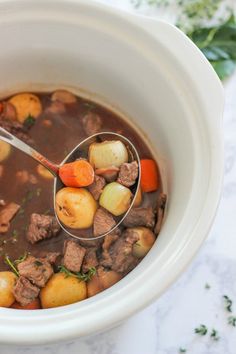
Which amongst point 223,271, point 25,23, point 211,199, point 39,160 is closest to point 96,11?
point 25,23

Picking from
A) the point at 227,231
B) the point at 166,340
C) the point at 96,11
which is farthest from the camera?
the point at 227,231

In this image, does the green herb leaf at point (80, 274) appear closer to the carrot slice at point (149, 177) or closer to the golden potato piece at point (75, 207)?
the golden potato piece at point (75, 207)

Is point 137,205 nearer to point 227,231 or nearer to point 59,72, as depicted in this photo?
point 227,231

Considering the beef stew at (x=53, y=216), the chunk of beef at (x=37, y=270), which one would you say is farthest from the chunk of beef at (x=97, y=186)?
the chunk of beef at (x=37, y=270)

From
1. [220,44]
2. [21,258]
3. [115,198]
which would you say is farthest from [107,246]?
[220,44]

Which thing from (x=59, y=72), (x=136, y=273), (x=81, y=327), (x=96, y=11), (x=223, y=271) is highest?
(x=96, y=11)

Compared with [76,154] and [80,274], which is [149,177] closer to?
[76,154]

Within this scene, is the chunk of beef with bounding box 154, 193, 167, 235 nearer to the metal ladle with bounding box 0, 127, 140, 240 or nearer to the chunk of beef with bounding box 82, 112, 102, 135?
the metal ladle with bounding box 0, 127, 140, 240
